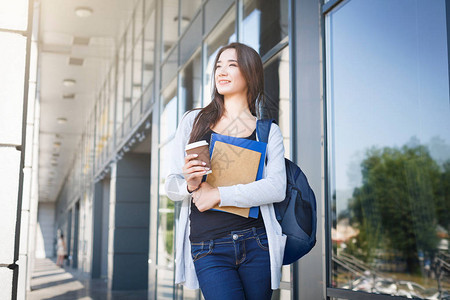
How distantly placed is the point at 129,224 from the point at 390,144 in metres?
11.1

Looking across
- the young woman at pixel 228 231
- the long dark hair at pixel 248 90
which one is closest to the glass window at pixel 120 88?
the long dark hair at pixel 248 90

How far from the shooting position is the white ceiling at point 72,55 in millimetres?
12414

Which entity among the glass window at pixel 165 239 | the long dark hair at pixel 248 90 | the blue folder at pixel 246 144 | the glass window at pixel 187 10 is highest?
the glass window at pixel 187 10

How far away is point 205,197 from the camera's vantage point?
2018mm

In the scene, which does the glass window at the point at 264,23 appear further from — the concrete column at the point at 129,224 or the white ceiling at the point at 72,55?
the concrete column at the point at 129,224

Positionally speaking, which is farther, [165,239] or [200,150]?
[165,239]

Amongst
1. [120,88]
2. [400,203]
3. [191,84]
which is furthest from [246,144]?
[120,88]

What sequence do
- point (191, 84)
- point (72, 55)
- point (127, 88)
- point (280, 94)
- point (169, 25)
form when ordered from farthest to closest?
point (72, 55)
point (127, 88)
point (169, 25)
point (191, 84)
point (280, 94)

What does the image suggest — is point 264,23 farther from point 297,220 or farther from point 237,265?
point 237,265

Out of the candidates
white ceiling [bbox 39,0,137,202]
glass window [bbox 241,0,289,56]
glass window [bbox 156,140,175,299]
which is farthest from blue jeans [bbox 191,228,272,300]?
white ceiling [bbox 39,0,137,202]

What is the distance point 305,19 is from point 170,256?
5.23 m

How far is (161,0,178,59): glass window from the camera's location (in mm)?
8770

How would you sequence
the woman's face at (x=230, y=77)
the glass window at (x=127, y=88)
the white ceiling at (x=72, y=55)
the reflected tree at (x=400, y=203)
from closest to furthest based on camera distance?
1. the woman's face at (x=230, y=77)
2. the reflected tree at (x=400, y=203)
3. the white ceiling at (x=72, y=55)
4. the glass window at (x=127, y=88)

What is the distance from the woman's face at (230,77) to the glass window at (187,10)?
5.04 metres
